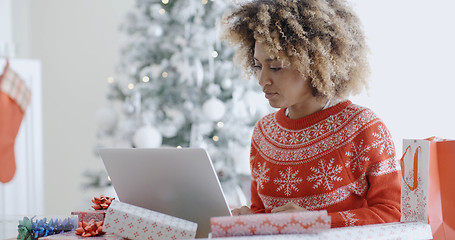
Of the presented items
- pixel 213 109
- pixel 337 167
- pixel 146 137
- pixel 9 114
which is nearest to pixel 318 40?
pixel 337 167

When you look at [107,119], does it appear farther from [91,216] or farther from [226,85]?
[91,216]

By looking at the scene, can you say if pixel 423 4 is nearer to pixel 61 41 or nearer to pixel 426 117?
pixel 426 117

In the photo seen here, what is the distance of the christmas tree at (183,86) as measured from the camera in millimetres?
3193

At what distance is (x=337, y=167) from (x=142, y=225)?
524mm

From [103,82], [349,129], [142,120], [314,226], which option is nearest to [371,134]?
[349,129]

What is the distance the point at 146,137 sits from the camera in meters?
3.01

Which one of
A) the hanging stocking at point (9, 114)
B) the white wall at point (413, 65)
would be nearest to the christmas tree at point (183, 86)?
the hanging stocking at point (9, 114)

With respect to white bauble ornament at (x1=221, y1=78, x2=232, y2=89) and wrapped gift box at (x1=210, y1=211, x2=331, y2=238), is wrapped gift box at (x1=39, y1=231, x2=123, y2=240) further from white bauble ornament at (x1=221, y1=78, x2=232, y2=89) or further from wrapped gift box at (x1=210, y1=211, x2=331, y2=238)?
white bauble ornament at (x1=221, y1=78, x2=232, y2=89)

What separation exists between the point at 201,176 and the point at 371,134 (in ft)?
1.50

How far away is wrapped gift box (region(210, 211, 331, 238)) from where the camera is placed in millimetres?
1021

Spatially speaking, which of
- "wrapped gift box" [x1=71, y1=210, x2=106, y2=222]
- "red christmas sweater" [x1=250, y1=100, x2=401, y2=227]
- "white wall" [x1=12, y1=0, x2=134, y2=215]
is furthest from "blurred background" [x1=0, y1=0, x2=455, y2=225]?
"wrapped gift box" [x1=71, y1=210, x2=106, y2=222]

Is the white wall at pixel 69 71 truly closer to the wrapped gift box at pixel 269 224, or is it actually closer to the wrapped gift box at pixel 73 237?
the wrapped gift box at pixel 73 237

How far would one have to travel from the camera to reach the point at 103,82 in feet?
14.4

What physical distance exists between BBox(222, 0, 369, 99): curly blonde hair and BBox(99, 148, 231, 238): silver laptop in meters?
0.41
